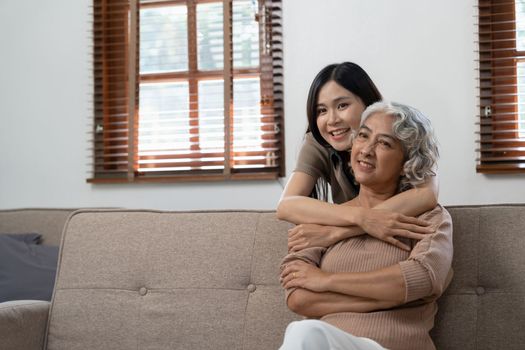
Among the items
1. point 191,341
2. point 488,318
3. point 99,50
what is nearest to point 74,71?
point 99,50

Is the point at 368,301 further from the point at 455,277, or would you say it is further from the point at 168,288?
the point at 168,288

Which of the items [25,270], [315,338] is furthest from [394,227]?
[25,270]

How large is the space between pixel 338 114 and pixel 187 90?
165 centimetres

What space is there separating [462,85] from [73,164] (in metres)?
2.06

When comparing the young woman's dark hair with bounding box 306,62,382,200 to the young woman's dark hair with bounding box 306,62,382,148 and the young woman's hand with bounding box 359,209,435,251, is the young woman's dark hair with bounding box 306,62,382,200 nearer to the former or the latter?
the young woman's dark hair with bounding box 306,62,382,148

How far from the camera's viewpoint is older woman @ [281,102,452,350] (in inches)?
70.7

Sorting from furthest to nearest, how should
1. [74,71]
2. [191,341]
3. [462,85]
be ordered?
[74,71] < [462,85] < [191,341]

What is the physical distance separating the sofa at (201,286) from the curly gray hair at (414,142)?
20cm

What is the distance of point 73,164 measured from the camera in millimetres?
3990

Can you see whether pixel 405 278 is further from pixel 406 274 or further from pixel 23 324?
pixel 23 324

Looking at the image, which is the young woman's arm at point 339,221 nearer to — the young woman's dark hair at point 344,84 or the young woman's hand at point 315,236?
the young woman's hand at point 315,236

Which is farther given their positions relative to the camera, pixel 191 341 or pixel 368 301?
pixel 191 341

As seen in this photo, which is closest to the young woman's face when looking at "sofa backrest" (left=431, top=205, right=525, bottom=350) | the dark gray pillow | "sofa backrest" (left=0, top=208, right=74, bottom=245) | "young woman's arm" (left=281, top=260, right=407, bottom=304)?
"sofa backrest" (left=431, top=205, right=525, bottom=350)

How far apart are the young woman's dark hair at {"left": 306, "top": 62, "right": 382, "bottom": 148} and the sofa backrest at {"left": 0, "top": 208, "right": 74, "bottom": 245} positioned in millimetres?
1308
